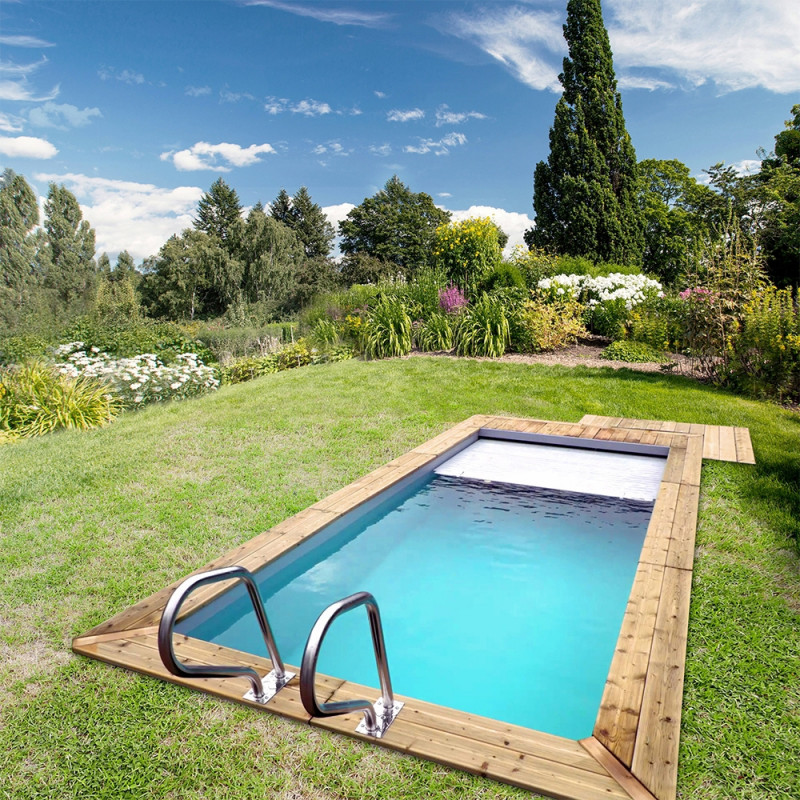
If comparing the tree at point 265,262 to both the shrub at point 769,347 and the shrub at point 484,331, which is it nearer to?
the shrub at point 484,331

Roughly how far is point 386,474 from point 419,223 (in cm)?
3646

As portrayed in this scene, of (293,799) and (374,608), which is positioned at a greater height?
Result: (374,608)

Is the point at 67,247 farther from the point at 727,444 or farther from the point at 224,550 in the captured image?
the point at 727,444

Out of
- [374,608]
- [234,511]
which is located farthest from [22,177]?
[374,608]

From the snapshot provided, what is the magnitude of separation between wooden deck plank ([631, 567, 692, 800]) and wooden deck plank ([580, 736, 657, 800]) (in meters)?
0.02

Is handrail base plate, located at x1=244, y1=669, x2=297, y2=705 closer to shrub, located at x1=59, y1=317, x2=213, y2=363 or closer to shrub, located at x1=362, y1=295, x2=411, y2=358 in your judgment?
shrub, located at x1=59, y1=317, x2=213, y2=363

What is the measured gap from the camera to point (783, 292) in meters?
6.55

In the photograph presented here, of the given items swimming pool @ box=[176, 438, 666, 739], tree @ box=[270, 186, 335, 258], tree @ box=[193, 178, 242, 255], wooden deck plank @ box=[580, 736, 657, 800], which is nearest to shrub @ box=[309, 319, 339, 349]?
swimming pool @ box=[176, 438, 666, 739]

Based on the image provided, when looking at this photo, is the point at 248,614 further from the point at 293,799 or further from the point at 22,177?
the point at 22,177

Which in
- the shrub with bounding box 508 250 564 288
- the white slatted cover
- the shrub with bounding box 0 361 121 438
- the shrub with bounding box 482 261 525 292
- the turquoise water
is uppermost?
the shrub with bounding box 508 250 564 288

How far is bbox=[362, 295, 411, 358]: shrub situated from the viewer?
9.66m

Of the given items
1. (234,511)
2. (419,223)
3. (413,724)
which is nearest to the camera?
(413,724)

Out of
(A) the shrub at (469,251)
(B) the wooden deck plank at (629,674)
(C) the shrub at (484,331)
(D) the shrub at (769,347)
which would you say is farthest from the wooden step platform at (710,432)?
(A) the shrub at (469,251)

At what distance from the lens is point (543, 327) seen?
9203 mm
